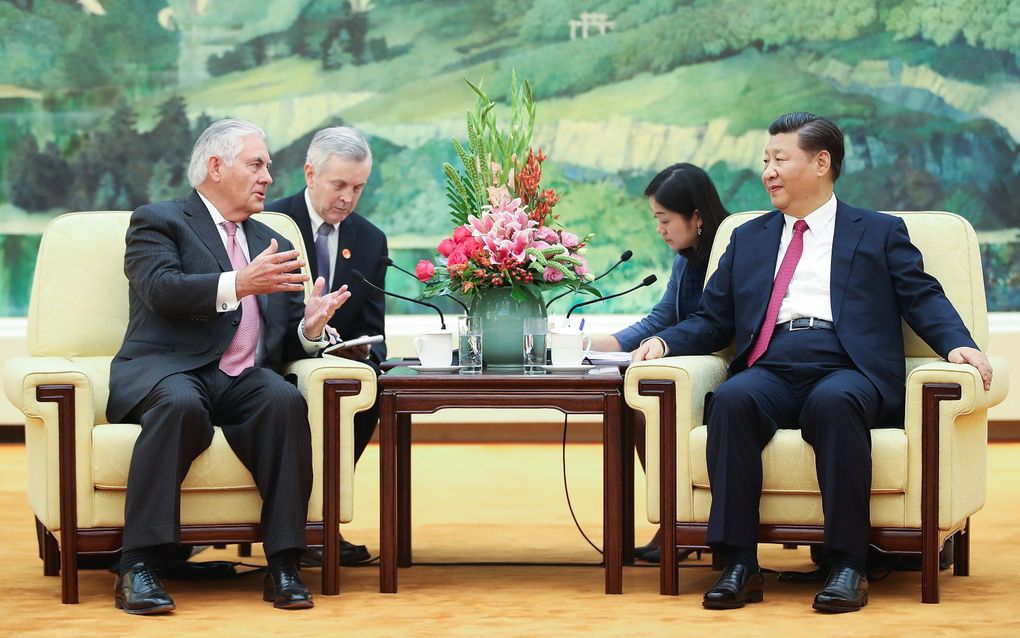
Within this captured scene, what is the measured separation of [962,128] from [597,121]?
1860 mm

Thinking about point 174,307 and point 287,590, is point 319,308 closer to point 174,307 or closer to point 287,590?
point 174,307

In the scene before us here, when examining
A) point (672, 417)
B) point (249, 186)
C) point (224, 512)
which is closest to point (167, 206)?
point (249, 186)

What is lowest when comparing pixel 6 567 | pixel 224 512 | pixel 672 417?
pixel 6 567

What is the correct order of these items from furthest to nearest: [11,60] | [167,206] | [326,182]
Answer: [11,60] < [326,182] < [167,206]

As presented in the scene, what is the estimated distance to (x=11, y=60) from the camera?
268 inches

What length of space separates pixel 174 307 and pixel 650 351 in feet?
3.94

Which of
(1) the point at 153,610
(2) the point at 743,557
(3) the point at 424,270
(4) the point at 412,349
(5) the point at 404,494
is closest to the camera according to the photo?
(1) the point at 153,610

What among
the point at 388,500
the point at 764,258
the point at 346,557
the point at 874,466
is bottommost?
the point at 346,557

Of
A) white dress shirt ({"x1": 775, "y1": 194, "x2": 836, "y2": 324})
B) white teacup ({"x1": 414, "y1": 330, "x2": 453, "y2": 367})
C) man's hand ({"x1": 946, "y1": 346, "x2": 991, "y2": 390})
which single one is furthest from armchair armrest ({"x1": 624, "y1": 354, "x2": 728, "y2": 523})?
man's hand ({"x1": 946, "y1": 346, "x2": 991, "y2": 390})

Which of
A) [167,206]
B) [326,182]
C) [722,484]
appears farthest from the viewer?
[326,182]

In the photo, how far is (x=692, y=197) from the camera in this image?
393cm

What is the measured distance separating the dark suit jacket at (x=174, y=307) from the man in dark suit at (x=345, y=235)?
507 mm

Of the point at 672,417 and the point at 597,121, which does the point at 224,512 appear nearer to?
the point at 672,417

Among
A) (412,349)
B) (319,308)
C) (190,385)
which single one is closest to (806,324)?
(319,308)
